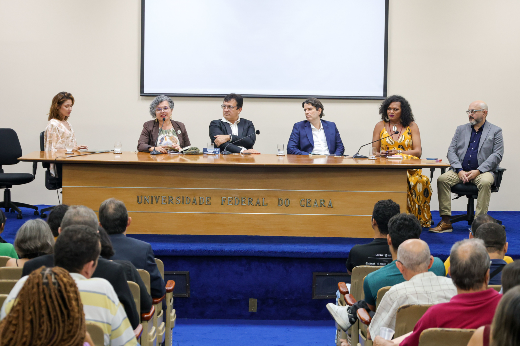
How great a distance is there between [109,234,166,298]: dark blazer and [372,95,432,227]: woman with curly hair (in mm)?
2797

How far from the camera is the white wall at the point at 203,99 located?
20.2ft

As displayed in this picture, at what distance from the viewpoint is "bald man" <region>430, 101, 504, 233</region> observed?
15.6ft

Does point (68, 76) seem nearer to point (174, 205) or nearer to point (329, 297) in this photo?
point (174, 205)

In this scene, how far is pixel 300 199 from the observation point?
417 centimetres

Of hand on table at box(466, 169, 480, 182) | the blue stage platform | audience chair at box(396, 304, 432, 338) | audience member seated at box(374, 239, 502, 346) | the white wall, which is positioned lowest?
the blue stage platform

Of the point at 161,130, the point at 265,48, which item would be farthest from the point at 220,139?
the point at 265,48

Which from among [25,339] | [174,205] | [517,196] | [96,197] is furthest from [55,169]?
[517,196]

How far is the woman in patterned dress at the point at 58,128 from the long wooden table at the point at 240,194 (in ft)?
3.29

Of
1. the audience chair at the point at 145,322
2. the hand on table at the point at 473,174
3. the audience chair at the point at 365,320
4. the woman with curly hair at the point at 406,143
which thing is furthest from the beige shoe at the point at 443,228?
the audience chair at the point at 145,322

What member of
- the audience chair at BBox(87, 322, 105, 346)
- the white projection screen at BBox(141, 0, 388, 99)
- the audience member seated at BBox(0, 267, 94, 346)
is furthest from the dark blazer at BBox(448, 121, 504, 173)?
the audience member seated at BBox(0, 267, 94, 346)

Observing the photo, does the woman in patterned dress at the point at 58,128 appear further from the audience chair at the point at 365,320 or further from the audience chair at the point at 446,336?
the audience chair at the point at 446,336

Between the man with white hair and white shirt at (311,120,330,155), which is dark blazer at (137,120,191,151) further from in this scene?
the man with white hair

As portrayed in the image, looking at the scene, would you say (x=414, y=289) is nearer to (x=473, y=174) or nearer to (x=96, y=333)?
(x=96, y=333)

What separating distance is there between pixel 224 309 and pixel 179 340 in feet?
1.86
